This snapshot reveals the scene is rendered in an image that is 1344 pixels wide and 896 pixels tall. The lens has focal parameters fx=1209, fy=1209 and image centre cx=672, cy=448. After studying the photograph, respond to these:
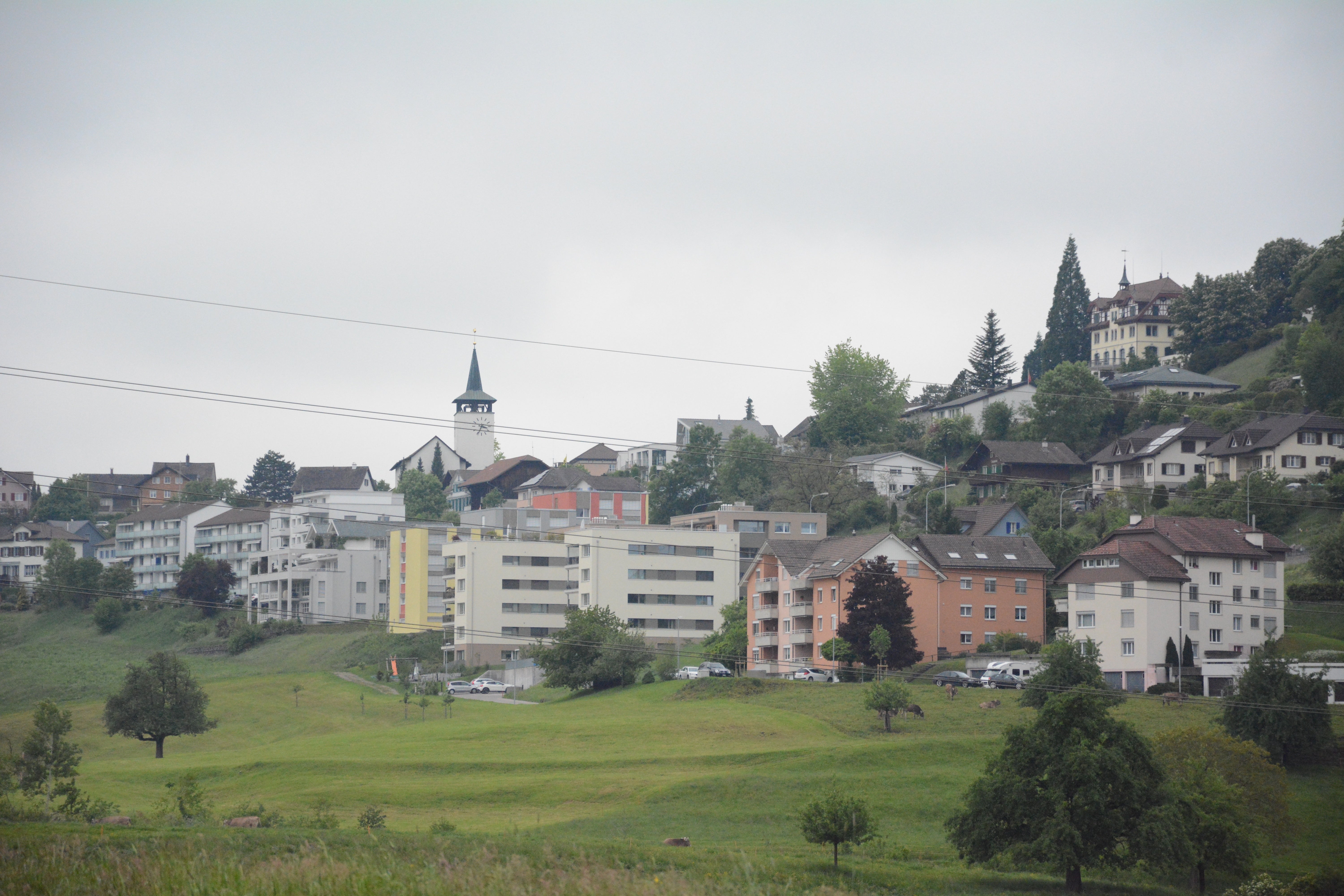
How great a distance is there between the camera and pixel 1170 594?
73.1 metres

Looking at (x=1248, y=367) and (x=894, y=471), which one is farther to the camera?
(x=1248, y=367)

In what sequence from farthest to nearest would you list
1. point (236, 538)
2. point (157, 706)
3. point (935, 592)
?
point (236, 538)
point (935, 592)
point (157, 706)

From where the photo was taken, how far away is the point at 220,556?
154 meters

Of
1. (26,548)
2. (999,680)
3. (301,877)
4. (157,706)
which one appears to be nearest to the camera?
(301,877)

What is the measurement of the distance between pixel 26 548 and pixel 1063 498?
406 ft

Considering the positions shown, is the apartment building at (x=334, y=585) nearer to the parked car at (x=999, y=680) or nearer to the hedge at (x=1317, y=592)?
the parked car at (x=999, y=680)

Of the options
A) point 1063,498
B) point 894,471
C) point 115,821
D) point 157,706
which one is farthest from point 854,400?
point 115,821

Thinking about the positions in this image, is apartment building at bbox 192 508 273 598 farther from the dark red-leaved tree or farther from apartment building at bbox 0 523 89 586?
the dark red-leaved tree

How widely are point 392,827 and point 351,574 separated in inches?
3606

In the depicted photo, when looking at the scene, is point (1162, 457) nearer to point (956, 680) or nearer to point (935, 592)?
point (935, 592)

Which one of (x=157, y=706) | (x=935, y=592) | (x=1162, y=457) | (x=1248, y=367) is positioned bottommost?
(x=157, y=706)

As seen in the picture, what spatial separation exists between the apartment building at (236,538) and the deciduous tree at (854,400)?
2721 inches

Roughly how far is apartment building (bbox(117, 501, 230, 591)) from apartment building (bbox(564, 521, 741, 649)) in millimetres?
70704

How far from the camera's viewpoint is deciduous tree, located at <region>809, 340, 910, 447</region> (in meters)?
147
